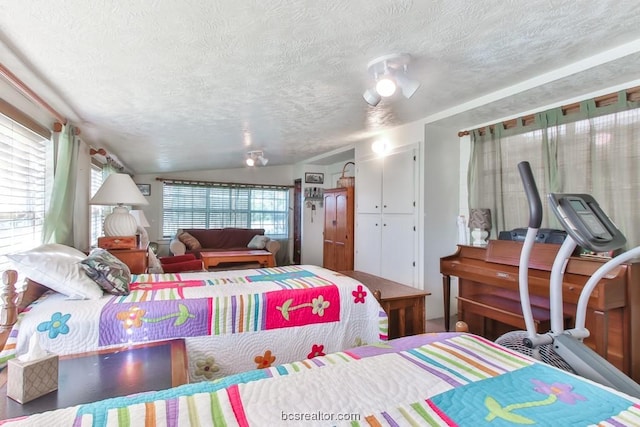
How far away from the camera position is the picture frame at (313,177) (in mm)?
6977

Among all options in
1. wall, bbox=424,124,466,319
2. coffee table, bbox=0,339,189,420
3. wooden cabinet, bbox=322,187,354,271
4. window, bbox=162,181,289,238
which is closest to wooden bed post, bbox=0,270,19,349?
coffee table, bbox=0,339,189,420

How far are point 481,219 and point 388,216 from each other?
1168 millimetres

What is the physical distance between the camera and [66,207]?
2449 mm

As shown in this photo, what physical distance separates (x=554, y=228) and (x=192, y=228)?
6.07m

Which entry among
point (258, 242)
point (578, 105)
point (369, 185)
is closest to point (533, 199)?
point (578, 105)

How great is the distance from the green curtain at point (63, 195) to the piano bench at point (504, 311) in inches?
128

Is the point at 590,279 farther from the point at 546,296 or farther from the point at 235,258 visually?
the point at 235,258

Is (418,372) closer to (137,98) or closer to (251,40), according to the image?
(251,40)

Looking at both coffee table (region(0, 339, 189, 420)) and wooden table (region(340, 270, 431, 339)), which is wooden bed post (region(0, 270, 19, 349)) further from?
wooden table (region(340, 270, 431, 339))

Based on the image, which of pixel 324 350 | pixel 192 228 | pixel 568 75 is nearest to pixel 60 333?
pixel 324 350

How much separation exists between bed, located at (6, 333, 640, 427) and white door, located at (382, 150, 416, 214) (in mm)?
2898

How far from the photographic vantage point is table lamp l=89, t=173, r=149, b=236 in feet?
9.12

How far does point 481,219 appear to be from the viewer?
3.27 metres

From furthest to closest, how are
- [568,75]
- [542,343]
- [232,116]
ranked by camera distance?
1. [232,116]
2. [568,75]
3. [542,343]
